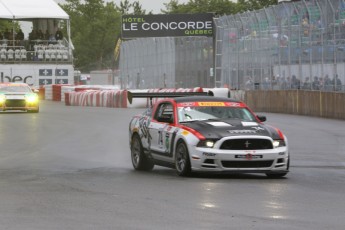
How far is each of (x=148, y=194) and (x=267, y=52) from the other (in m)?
39.5

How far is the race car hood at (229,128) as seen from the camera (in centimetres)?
1449

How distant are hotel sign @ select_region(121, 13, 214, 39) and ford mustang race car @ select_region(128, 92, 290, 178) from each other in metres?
59.0

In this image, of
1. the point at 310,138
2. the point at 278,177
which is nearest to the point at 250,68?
the point at 310,138

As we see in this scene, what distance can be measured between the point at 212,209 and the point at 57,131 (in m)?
18.6

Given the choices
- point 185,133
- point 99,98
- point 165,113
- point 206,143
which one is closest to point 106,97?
point 99,98

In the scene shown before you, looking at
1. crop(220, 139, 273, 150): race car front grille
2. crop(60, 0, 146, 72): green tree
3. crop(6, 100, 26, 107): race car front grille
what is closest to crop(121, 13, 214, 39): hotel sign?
crop(6, 100, 26, 107): race car front grille

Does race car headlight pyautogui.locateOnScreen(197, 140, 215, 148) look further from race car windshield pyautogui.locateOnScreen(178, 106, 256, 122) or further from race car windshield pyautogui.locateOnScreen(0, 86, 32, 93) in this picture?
race car windshield pyautogui.locateOnScreen(0, 86, 32, 93)

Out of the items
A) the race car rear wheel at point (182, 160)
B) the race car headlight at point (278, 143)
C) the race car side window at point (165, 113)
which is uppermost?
the race car side window at point (165, 113)

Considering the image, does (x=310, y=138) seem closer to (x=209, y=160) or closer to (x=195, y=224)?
(x=209, y=160)

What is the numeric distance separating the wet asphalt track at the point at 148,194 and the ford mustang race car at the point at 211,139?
0.83ft

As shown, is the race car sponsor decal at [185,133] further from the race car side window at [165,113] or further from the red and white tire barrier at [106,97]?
the red and white tire barrier at [106,97]

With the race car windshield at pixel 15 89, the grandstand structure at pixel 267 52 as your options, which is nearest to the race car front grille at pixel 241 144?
the grandstand structure at pixel 267 52

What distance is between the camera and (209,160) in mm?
14484

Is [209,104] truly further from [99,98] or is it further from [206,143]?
[99,98]
